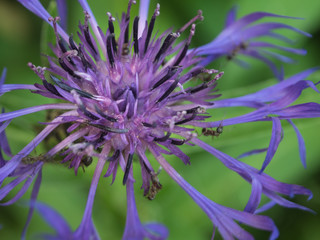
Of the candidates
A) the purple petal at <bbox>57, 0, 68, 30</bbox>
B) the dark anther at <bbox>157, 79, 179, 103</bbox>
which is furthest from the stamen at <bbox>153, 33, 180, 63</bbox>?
the purple petal at <bbox>57, 0, 68, 30</bbox>

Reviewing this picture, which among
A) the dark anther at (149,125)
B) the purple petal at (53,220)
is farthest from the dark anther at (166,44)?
the purple petal at (53,220)

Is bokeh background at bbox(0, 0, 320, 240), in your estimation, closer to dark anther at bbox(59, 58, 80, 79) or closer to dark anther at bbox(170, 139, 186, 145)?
dark anther at bbox(59, 58, 80, 79)

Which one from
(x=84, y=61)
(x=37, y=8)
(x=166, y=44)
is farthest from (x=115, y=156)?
(x=37, y=8)

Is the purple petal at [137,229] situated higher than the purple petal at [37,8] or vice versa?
the purple petal at [37,8]

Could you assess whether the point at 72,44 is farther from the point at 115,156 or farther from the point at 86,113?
the point at 115,156

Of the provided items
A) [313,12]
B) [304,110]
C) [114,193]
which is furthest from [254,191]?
[313,12]

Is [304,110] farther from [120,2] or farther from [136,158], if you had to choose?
[120,2]

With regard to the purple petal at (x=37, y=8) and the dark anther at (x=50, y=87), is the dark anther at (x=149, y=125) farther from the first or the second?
the purple petal at (x=37, y=8)

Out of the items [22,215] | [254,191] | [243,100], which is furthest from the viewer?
[22,215]
